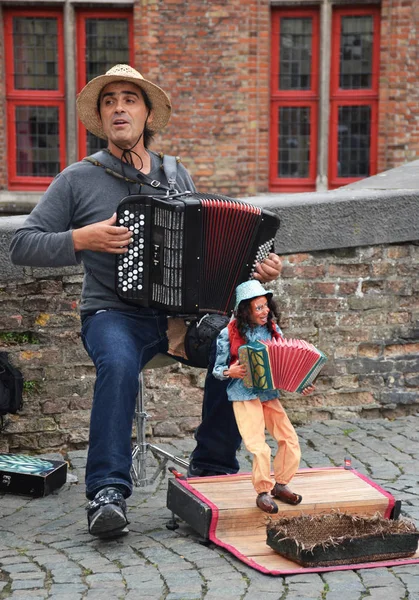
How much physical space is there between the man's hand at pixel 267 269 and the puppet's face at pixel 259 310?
304 mm

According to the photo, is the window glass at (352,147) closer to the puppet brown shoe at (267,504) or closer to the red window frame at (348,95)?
the red window frame at (348,95)

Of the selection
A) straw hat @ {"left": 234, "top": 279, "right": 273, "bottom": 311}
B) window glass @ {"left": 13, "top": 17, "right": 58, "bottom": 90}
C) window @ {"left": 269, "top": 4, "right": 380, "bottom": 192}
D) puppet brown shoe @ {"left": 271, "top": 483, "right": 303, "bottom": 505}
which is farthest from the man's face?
window glass @ {"left": 13, "top": 17, "right": 58, "bottom": 90}

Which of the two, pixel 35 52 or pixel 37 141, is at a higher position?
pixel 35 52

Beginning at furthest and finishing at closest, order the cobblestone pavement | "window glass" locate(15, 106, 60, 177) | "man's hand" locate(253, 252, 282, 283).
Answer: "window glass" locate(15, 106, 60, 177) < "man's hand" locate(253, 252, 282, 283) < the cobblestone pavement

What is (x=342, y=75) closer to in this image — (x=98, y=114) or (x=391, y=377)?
(x=391, y=377)

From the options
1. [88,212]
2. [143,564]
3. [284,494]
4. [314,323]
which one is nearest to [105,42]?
[314,323]

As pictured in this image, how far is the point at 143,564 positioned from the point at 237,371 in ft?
2.63

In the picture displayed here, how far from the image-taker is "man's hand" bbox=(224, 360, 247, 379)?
4582mm

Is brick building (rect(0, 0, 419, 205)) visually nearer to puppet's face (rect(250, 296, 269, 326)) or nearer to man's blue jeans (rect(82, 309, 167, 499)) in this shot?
man's blue jeans (rect(82, 309, 167, 499))

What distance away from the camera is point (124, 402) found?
15.5 feet

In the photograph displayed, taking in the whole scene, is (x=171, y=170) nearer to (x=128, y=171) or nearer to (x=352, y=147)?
(x=128, y=171)

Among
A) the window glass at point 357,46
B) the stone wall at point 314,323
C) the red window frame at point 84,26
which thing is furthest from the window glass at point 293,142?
the stone wall at point 314,323

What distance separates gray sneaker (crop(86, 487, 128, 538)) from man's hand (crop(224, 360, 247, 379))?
63 cm

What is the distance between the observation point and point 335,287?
6402 mm
